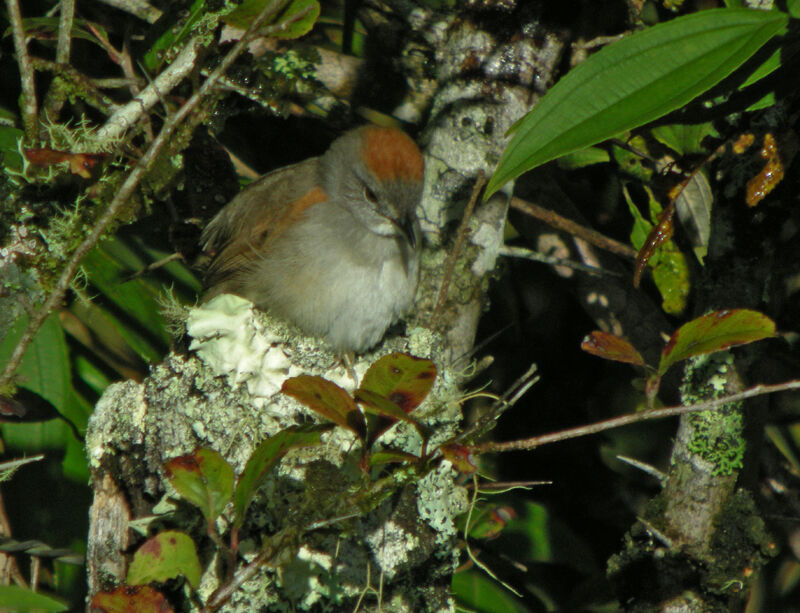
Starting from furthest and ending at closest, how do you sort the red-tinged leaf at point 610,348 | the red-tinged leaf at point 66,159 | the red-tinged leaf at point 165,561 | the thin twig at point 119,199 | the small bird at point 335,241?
the small bird at point 335,241, the red-tinged leaf at point 66,159, the thin twig at point 119,199, the red-tinged leaf at point 610,348, the red-tinged leaf at point 165,561

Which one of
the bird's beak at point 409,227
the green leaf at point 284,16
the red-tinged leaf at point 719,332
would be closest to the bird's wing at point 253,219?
the bird's beak at point 409,227

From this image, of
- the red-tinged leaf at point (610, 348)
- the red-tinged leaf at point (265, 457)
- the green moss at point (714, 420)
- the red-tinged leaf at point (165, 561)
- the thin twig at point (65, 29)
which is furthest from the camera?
the green moss at point (714, 420)

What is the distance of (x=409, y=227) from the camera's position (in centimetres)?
286

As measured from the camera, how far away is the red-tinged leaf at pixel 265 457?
1.55 metres

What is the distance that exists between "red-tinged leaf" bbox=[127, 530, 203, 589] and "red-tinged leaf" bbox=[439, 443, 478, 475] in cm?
64

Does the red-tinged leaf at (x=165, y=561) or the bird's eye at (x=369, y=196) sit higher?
the bird's eye at (x=369, y=196)

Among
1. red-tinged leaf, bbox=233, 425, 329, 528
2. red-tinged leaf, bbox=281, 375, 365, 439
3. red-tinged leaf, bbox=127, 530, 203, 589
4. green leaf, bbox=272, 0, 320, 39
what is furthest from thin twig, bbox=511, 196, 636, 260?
red-tinged leaf, bbox=127, 530, 203, 589

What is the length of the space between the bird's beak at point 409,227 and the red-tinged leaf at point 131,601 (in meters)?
1.60

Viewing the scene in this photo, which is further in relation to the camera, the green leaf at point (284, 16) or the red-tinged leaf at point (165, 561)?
the green leaf at point (284, 16)

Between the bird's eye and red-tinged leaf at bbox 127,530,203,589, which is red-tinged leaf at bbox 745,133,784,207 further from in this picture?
red-tinged leaf at bbox 127,530,203,589

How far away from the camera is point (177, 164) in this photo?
2635 mm

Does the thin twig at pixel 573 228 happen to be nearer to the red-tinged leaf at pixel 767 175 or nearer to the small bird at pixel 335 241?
the small bird at pixel 335 241

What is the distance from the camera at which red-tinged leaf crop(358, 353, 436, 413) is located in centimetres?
162

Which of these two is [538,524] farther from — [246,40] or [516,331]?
[246,40]
